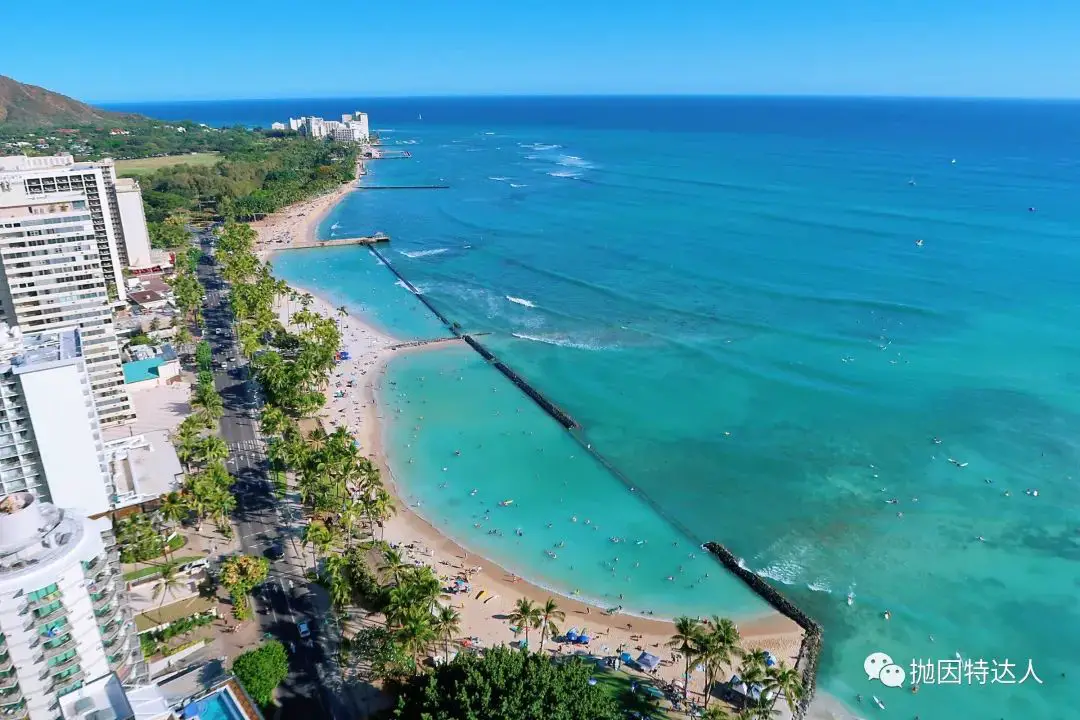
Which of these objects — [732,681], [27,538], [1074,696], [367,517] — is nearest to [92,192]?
[367,517]

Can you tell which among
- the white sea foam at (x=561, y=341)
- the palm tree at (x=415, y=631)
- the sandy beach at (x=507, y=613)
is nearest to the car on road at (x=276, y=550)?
the sandy beach at (x=507, y=613)

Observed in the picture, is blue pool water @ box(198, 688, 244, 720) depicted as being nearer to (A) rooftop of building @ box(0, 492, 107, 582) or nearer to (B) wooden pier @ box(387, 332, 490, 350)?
(A) rooftop of building @ box(0, 492, 107, 582)

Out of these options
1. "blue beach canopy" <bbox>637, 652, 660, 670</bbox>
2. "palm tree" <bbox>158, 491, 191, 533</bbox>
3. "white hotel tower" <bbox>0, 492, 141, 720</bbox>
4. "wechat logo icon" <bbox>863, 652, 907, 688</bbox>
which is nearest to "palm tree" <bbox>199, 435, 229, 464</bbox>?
"palm tree" <bbox>158, 491, 191, 533</bbox>

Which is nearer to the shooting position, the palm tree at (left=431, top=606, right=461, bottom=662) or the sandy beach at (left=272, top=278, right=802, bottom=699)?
the palm tree at (left=431, top=606, right=461, bottom=662)

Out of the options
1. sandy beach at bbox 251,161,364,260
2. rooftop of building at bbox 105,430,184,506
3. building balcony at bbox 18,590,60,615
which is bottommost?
rooftop of building at bbox 105,430,184,506

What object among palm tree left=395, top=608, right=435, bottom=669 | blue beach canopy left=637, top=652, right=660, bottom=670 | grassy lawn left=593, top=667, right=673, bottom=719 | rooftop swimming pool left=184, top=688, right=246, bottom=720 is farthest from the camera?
blue beach canopy left=637, top=652, right=660, bottom=670

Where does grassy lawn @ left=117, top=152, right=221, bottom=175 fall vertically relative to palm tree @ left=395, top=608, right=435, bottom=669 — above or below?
above
